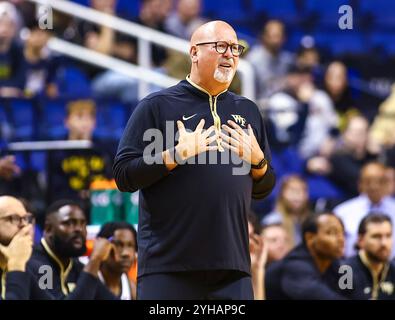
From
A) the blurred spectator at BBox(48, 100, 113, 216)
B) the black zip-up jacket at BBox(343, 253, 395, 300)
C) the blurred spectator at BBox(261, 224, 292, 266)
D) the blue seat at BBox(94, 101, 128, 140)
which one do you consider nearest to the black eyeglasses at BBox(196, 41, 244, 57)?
the black zip-up jacket at BBox(343, 253, 395, 300)

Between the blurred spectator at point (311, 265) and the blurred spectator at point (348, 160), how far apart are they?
290cm

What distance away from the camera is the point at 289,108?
1073 cm

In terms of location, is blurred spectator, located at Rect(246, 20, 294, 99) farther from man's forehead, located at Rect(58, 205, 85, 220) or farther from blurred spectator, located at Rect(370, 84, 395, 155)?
man's forehead, located at Rect(58, 205, 85, 220)

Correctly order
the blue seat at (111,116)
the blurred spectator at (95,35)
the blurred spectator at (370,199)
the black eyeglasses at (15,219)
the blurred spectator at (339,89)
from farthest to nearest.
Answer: the blurred spectator at (339,89) < the blurred spectator at (95,35) < the blue seat at (111,116) < the blurred spectator at (370,199) < the black eyeglasses at (15,219)

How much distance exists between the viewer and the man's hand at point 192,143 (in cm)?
482

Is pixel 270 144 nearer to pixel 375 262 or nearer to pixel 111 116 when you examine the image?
pixel 111 116

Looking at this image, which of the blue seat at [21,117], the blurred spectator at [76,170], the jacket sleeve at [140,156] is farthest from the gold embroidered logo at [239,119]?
the blue seat at [21,117]

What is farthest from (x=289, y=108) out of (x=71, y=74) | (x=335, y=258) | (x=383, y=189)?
(x=335, y=258)

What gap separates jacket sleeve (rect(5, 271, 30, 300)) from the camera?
5.69 meters

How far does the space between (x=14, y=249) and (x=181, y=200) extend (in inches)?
50.9

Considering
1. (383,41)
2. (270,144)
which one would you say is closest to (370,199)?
(270,144)

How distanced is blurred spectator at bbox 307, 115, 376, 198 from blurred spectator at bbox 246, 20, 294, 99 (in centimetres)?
147

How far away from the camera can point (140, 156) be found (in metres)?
4.92

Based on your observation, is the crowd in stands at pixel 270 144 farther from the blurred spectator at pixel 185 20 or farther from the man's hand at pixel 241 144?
the man's hand at pixel 241 144
